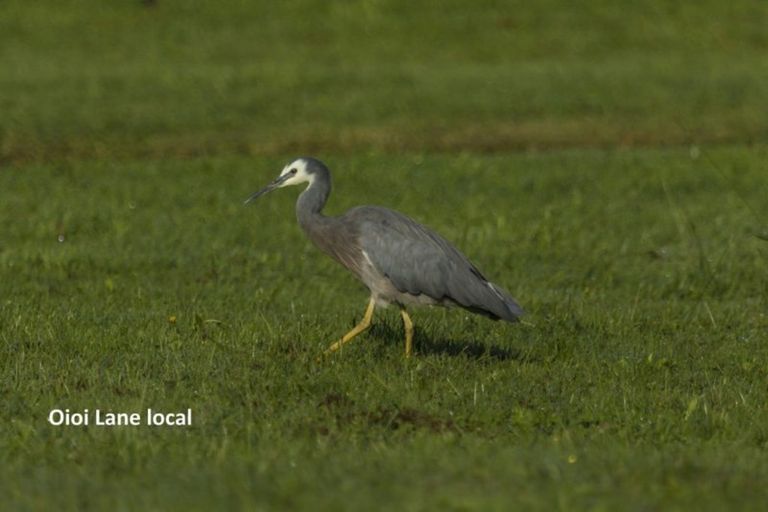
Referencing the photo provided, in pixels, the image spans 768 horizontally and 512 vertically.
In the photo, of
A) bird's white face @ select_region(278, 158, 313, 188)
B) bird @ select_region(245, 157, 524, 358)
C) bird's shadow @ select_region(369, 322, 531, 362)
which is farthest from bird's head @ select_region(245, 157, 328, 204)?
bird's shadow @ select_region(369, 322, 531, 362)

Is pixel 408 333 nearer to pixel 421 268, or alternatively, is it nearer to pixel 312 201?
pixel 421 268

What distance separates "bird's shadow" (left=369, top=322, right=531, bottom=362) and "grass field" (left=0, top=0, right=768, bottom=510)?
4 cm

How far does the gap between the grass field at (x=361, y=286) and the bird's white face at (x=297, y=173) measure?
1.13m

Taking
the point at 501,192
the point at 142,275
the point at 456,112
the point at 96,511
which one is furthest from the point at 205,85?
the point at 96,511

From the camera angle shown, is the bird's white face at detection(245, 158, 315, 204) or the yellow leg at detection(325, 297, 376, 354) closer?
the yellow leg at detection(325, 297, 376, 354)

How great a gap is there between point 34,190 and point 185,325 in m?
8.84

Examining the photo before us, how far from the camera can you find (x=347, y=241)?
1034cm

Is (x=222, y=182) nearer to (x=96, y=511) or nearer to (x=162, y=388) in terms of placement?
(x=162, y=388)

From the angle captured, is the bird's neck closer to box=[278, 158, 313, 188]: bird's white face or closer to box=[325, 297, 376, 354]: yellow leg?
box=[278, 158, 313, 188]: bird's white face

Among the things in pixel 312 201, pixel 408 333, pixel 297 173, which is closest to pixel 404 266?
pixel 408 333

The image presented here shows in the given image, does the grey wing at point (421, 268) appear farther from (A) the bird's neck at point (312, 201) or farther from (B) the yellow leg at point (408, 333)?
(A) the bird's neck at point (312, 201)

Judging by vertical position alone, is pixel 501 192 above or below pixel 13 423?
below

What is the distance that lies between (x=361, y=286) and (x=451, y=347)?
3.76m

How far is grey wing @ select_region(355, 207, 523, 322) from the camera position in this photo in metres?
10.2
